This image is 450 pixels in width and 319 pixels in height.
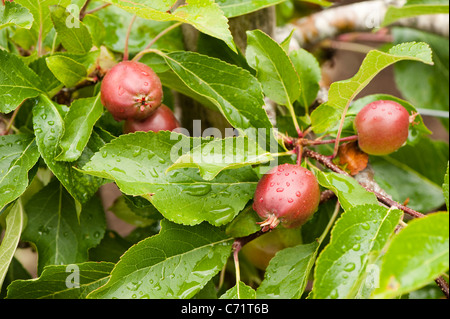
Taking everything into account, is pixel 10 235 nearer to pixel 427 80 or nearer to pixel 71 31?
pixel 71 31

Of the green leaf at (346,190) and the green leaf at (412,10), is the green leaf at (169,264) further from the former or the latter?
the green leaf at (412,10)

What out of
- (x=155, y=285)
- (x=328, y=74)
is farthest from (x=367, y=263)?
(x=328, y=74)

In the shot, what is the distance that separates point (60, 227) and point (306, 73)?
0.37 metres

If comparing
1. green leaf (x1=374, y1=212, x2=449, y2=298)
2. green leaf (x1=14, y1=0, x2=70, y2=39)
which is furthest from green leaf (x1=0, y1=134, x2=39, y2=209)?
green leaf (x1=374, y1=212, x2=449, y2=298)

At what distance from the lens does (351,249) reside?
40cm

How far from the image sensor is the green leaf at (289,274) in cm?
48

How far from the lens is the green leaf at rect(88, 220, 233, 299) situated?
46 cm

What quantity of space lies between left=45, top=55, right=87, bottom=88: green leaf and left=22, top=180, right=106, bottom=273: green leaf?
16cm

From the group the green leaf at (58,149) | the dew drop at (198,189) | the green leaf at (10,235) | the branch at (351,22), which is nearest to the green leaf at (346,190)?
the dew drop at (198,189)

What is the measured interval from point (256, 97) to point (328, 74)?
33.3 inches

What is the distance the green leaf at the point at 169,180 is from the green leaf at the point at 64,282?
0.35 feet
